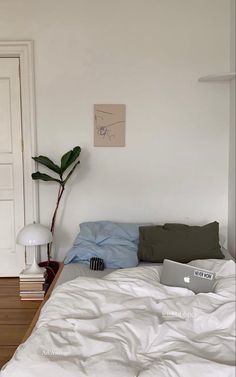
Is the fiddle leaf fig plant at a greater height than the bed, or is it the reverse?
the fiddle leaf fig plant

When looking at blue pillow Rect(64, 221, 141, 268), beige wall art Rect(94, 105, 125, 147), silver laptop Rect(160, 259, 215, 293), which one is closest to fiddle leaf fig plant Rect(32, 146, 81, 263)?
beige wall art Rect(94, 105, 125, 147)

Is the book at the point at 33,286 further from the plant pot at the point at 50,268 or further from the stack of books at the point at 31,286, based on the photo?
the plant pot at the point at 50,268

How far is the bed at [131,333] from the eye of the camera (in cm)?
156

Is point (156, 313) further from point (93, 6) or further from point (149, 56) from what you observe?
point (93, 6)

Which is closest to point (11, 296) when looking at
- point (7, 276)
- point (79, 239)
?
point (7, 276)

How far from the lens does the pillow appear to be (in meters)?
3.12

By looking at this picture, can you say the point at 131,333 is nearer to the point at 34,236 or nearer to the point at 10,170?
the point at 34,236

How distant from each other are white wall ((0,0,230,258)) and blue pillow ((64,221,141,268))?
292 millimetres

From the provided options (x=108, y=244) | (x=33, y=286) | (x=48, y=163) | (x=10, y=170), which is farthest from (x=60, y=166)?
(x=33, y=286)

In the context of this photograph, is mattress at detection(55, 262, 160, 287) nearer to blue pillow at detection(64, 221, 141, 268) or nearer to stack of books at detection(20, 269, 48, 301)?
blue pillow at detection(64, 221, 141, 268)

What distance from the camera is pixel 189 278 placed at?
88.7 inches

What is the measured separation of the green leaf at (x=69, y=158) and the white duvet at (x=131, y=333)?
1.37 m

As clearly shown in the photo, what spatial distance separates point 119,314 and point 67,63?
2.42 meters

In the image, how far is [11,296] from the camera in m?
3.49
